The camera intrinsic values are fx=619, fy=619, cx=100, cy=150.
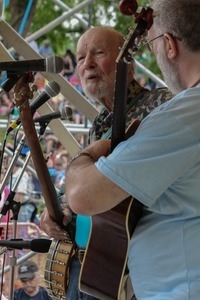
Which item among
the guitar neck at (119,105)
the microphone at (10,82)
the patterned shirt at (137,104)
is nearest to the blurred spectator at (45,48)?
the patterned shirt at (137,104)

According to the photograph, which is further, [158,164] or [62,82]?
[62,82]

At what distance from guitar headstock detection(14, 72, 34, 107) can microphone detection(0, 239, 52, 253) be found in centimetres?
62

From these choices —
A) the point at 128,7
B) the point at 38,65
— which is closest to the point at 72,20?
the point at 38,65

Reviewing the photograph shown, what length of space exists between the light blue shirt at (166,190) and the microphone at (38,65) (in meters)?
0.44

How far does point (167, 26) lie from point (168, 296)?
594 mm

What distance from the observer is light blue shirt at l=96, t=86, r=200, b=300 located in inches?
49.6

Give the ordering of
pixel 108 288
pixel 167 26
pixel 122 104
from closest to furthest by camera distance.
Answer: pixel 167 26, pixel 122 104, pixel 108 288

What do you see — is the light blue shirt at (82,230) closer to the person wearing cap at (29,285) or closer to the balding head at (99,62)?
the balding head at (99,62)

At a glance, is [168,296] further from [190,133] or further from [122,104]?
[122,104]

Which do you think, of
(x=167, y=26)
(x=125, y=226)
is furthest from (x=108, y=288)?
(x=167, y=26)

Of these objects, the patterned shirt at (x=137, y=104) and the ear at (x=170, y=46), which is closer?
the ear at (x=170, y=46)

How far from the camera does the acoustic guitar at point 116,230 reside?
136 centimetres

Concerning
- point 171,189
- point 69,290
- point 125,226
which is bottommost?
point 69,290

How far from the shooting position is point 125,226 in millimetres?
1478
